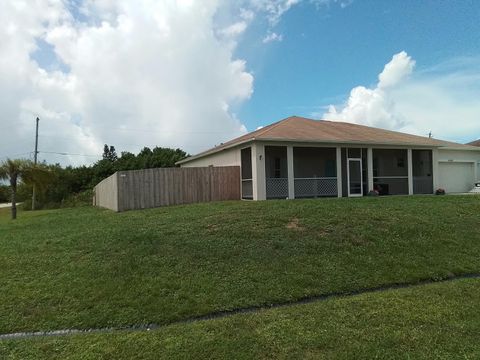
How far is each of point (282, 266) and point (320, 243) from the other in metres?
1.55

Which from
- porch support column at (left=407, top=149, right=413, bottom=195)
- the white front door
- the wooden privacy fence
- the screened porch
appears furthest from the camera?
porch support column at (left=407, top=149, right=413, bottom=195)

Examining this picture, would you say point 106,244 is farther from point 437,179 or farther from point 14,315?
point 437,179

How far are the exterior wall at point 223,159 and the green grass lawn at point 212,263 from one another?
9.18m

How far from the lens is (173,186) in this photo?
17922mm

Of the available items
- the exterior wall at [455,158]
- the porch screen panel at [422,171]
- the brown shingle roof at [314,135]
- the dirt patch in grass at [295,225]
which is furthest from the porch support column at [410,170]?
the dirt patch in grass at [295,225]

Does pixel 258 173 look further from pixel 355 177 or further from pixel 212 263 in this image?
pixel 212 263

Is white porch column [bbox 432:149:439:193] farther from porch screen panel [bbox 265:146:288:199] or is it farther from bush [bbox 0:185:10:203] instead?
bush [bbox 0:185:10:203]

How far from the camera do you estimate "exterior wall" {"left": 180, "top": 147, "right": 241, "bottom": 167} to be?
20016 millimetres

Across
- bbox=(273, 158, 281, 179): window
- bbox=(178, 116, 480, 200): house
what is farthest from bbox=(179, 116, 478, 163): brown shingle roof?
bbox=(273, 158, 281, 179): window

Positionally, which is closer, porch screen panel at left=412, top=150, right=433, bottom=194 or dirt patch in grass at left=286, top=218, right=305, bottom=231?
dirt patch in grass at left=286, top=218, right=305, bottom=231

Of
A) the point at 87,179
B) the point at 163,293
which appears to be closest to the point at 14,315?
the point at 163,293

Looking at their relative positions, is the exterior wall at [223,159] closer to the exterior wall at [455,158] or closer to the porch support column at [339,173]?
the porch support column at [339,173]

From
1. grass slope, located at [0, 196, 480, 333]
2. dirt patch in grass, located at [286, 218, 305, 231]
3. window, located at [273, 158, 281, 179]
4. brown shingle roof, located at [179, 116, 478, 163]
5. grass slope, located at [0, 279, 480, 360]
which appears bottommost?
grass slope, located at [0, 279, 480, 360]

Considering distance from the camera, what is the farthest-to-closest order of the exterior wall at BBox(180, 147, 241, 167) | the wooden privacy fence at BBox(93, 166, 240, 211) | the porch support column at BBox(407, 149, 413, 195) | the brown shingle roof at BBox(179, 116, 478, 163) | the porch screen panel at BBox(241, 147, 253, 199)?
the porch support column at BBox(407, 149, 413, 195)
the exterior wall at BBox(180, 147, 241, 167)
the porch screen panel at BBox(241, 147, 253, 199)
the brown shingle roof at BBox(179, 116, 478, 163)
the wooden privacy fence at BBox(93, 166, 240, 211)
